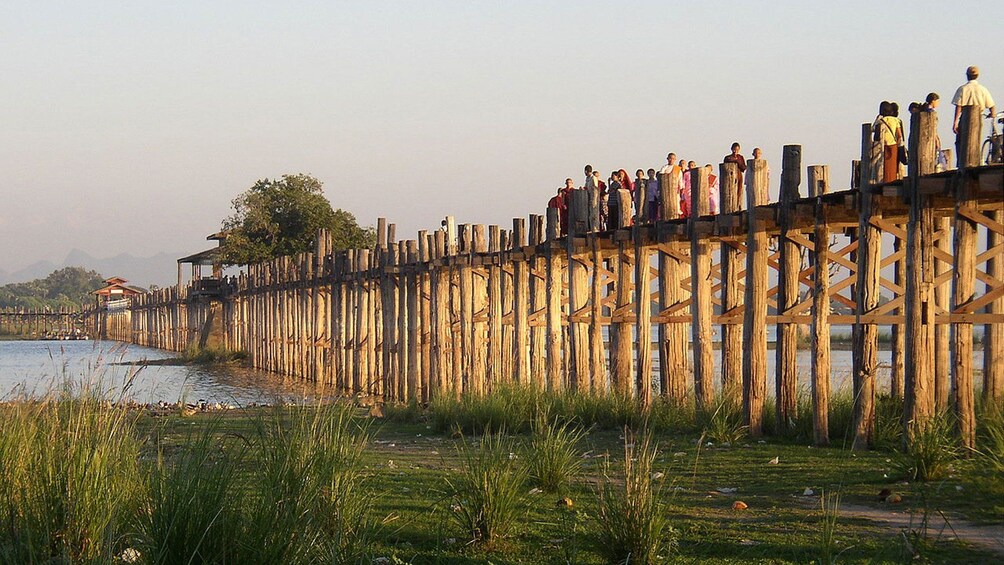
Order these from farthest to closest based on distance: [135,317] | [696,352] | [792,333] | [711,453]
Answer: [135,317]
[696,352]
[792,333]
[711,453]

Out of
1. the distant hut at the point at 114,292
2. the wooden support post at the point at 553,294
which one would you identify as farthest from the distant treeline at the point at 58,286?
the wooden support post at the point at 553,294

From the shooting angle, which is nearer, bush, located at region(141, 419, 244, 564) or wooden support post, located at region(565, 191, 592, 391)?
bush, located at region(141, 419, 244, 564)

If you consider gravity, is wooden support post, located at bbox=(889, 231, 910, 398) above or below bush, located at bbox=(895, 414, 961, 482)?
above

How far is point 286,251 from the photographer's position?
55.4m

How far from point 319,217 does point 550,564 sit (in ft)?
159

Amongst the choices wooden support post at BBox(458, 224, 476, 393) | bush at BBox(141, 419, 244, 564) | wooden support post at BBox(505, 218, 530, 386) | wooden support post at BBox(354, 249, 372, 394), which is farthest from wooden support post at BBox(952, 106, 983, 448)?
wooden support post at BBox(354, 249, 372, 394)

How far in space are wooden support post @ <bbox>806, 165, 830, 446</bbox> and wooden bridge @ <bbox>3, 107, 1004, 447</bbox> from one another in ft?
0.07

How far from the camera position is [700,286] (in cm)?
1503

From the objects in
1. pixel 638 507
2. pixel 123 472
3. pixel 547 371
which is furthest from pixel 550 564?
pixel 547 371

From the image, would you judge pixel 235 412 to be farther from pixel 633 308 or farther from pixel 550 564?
pixel 550 564

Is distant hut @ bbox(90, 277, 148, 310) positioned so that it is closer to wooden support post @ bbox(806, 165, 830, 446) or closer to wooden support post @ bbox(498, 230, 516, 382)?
wooden support post @ bbox(498, 230, 516, 382)

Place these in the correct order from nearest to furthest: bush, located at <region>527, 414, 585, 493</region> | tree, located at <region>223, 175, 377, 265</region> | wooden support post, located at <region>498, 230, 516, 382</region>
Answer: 1. bush, located at <region>527, 414, 585, 493</region>
2. wooden support post, located at <region>498, 230, 516, 382</region>
3. tree, located at <region>223, 175, 377, 265</region>

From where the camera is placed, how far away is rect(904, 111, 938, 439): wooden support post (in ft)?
35.0

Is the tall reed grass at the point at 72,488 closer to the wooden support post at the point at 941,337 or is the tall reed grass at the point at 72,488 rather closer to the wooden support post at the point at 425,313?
the wooden support post at the point at 941,337
